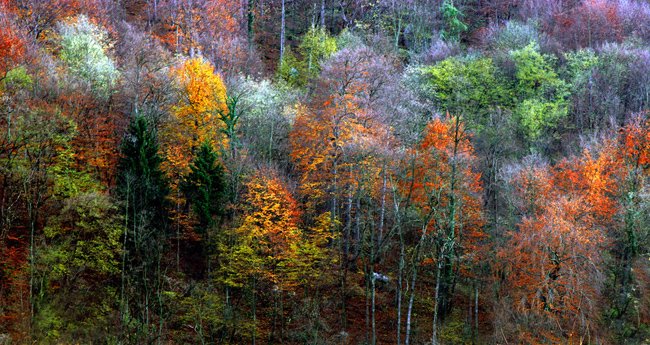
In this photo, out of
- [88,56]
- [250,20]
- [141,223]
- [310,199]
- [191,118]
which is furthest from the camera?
[250,20]

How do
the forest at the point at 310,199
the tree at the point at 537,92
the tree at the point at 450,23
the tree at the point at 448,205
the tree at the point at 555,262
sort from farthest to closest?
the tree at the point at 450,23
the tree at the point at 537,92
the tree at the point at 448,205
the forest at the point at 310,199
the tree at the point at 555,262

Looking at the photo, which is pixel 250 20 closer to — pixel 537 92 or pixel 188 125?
pixel 188 125

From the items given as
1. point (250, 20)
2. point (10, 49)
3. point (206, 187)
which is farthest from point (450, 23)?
point (10, 49)

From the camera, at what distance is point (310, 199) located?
4294 cm

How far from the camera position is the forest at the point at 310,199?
32.0 meters

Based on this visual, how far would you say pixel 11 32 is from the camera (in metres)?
39.0

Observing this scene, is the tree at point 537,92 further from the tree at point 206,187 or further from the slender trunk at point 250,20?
the slender trunk at point 250,20

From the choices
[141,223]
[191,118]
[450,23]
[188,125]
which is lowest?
[141,223]

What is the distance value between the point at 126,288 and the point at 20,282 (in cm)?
589

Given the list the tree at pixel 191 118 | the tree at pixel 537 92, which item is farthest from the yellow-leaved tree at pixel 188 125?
the tree at pixel 537 92

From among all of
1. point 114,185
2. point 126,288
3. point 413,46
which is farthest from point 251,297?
point 413,46

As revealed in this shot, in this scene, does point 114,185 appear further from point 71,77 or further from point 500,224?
point 500,224

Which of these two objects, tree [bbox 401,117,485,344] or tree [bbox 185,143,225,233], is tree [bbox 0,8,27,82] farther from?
tree [bbox 401,117,485,344]

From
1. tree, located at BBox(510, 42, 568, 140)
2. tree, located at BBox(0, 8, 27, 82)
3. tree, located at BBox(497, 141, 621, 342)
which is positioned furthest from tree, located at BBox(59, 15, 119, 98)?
tree, located at BBox(510, 42, 568, 140)
